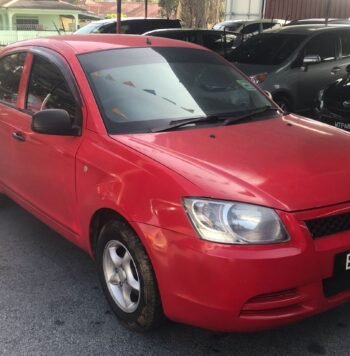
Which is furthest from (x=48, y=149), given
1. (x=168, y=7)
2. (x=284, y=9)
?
(x=168, y=7)

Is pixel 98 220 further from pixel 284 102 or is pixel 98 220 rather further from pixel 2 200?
pixel 284 102

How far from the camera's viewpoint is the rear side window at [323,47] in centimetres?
877

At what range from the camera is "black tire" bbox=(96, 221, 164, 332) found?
2.68m

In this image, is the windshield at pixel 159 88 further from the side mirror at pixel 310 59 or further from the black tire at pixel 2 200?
the side mirror at pixel 310 59

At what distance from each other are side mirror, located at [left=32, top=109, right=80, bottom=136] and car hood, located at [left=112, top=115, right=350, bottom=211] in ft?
1.22

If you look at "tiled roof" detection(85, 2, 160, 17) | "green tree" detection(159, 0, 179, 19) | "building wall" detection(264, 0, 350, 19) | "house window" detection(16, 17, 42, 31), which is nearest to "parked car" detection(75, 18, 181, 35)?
"building wall" detection(264, 0, 350, 19)

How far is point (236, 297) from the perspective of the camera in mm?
2379

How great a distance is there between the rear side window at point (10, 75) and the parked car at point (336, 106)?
3.88m

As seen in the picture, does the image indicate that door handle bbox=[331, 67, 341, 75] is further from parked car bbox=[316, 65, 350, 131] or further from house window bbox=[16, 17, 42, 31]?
house window bbox=[16, 17, 42, 31]

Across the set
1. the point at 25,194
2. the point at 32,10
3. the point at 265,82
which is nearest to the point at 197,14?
the point at 32,10

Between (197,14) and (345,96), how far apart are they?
88.8 feet

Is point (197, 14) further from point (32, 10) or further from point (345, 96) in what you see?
point (345, 96)

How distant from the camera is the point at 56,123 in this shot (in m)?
3.25

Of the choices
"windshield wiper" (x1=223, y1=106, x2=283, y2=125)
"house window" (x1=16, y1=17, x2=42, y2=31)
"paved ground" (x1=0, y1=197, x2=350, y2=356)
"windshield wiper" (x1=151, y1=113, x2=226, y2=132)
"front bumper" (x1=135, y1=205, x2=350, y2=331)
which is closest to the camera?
"front bumper" (x1=135, y1=205, x2=350, y2=331)
